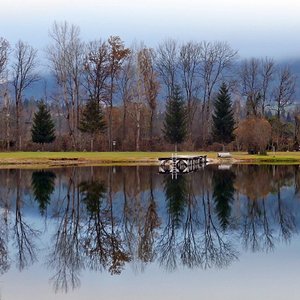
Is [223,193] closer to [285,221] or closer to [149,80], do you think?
[285,221]

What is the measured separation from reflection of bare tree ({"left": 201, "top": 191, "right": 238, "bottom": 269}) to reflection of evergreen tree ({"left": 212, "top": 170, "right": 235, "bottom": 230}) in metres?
0.69

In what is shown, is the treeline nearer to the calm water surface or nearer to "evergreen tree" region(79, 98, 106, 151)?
"evergreen tree" region(79, 98, 106, 151)

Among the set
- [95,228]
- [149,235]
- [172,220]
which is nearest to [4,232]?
[95,228]

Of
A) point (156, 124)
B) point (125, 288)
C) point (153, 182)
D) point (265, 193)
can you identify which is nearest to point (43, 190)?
point (153, 182)

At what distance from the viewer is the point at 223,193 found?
29562mm

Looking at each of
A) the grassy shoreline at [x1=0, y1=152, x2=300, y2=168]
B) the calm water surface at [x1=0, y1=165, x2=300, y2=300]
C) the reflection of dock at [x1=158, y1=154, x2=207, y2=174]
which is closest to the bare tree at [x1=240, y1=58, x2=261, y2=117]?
the grassy shoreline at [x1=0, y1=152, x2=300, y2=168]

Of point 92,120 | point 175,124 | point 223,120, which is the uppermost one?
point 223,120

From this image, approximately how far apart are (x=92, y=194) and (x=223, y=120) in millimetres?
46163

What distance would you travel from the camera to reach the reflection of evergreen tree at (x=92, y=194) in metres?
24.7

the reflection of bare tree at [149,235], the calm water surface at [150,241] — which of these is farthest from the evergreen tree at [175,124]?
the reflection of bare tree at [149,235]

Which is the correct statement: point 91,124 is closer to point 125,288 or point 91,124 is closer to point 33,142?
point 33,142

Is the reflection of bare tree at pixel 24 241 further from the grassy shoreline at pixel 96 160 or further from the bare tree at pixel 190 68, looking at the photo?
the bare tree at pixel 190 68

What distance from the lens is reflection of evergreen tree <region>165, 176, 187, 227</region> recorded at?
902 inches

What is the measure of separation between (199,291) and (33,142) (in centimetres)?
6073
